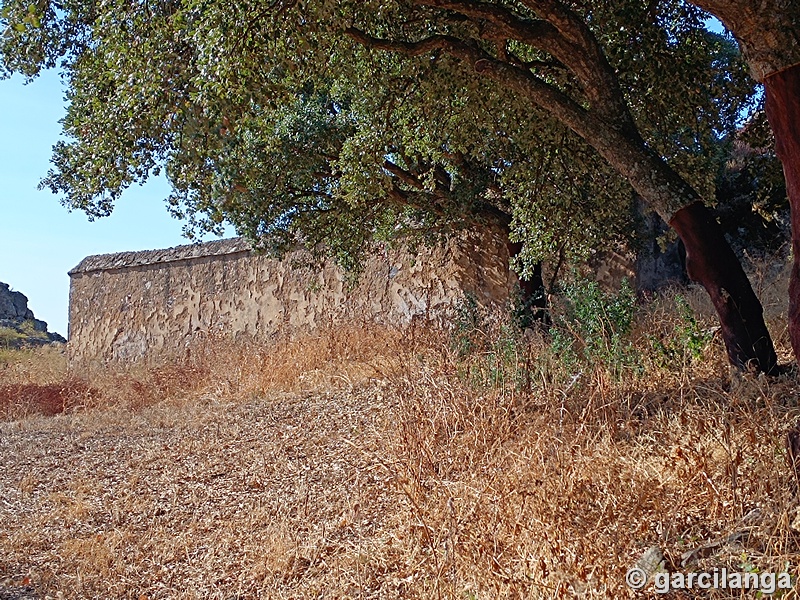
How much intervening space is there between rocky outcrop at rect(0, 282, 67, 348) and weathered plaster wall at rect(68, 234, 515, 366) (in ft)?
19.5

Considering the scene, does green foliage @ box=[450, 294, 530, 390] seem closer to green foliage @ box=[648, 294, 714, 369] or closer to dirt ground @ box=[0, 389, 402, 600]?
dirt ground @ box=[0, 389, 402, 600]

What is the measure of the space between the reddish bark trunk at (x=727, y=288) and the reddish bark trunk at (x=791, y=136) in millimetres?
1171

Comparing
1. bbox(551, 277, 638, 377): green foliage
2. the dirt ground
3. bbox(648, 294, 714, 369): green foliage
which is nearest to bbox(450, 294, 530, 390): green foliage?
bbox(551, 277, 638, 377): green foliage

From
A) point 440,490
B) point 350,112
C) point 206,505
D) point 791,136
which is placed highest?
point 350,112

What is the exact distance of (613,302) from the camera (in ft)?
21.5

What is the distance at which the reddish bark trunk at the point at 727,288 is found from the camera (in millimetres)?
4914

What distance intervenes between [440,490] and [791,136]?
2636mm

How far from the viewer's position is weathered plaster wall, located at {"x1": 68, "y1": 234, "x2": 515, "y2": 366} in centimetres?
1025

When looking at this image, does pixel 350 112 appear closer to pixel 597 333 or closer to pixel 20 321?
pixel 597 333

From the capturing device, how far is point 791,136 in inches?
141

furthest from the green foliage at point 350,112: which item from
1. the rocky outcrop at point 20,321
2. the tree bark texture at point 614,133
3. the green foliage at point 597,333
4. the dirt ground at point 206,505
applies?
the rocky outcrop at point 20,321

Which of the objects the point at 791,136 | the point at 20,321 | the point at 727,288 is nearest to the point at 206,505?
the point at 727,288

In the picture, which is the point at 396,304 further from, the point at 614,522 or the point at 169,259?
the point at 614,522

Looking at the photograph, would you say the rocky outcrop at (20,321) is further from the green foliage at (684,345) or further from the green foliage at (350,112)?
the green foliage at (684,345)
